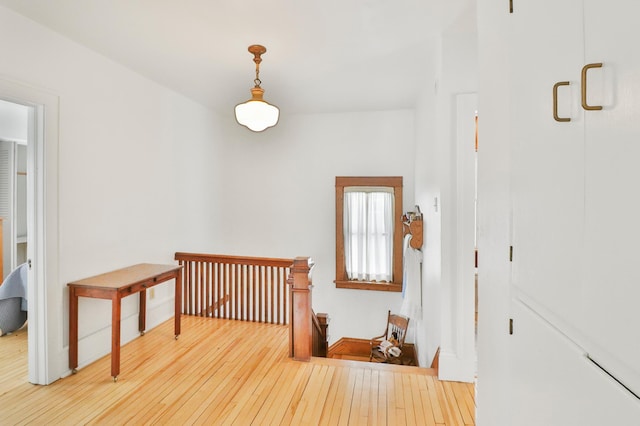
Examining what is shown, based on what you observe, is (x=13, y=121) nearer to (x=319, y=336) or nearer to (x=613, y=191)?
(x=319, y=336)

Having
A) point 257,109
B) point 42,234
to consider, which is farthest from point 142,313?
point 257,109

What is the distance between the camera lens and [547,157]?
90cm

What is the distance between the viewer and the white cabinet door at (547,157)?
777mm

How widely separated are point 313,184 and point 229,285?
2.03 meters

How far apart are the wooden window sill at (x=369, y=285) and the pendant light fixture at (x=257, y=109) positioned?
2.75 metres

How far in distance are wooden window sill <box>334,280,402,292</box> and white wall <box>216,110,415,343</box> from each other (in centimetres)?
10

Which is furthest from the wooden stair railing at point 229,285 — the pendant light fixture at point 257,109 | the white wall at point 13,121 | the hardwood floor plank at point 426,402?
the white wall at point 13,121

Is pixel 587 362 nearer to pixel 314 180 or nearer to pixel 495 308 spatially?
pixel 495 308

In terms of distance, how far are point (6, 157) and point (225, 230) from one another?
10.8 ft

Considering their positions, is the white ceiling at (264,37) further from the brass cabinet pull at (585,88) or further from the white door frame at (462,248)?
the brass cabinet pull at (585,88)

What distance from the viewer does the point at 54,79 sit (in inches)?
102

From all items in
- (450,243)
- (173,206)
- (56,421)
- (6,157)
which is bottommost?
(56,421)

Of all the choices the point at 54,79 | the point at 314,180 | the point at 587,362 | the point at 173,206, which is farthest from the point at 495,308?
the point at 314,180

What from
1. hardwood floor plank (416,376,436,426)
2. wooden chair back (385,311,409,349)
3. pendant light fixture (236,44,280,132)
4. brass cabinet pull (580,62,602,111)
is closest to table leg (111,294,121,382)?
pendant light fixture (236,44,280,132)
